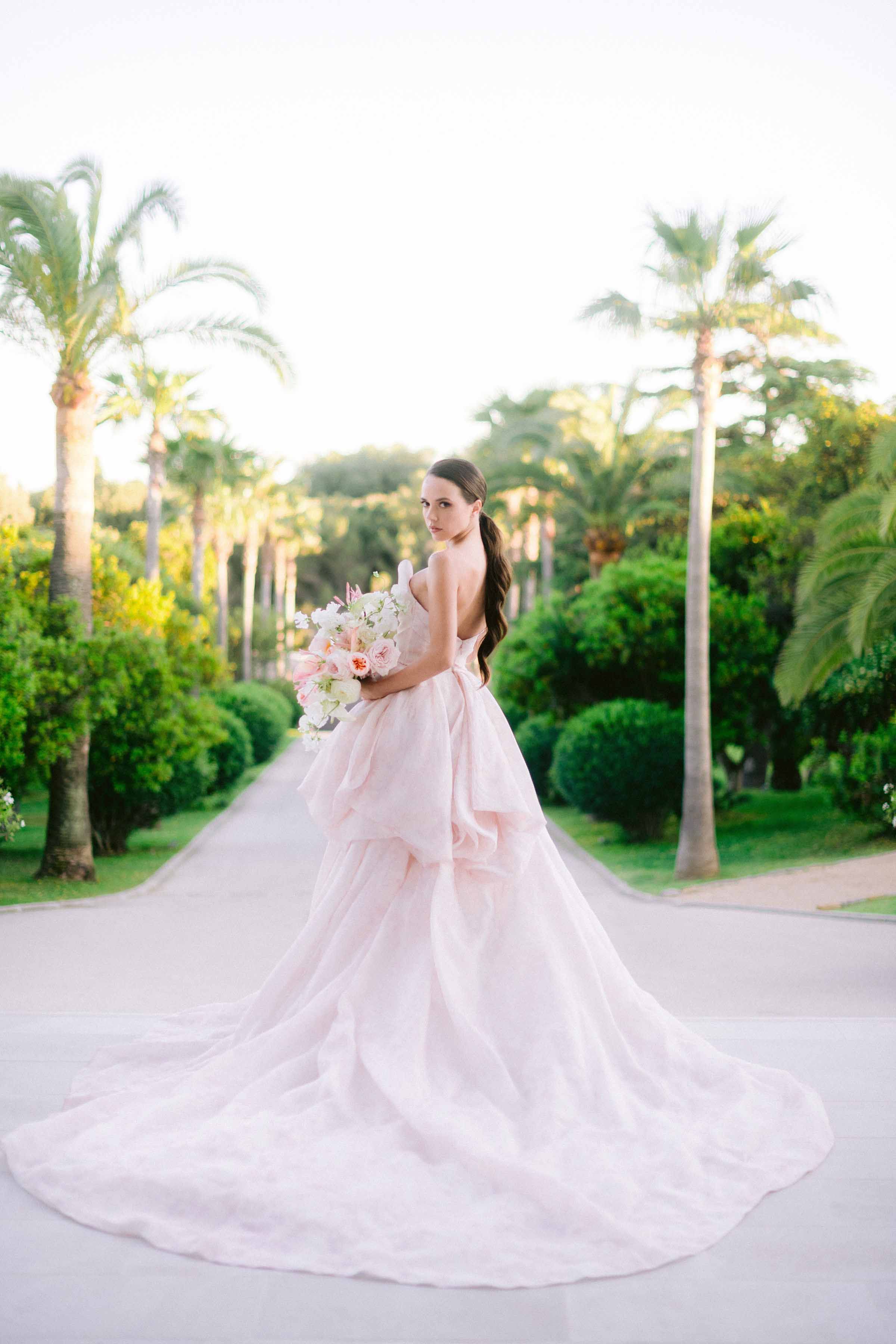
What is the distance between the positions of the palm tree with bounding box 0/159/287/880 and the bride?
1016cm

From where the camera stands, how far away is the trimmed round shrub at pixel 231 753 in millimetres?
24844

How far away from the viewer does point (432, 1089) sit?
3.50 metres

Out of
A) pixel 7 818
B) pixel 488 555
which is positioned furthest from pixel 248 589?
pixel 488 555

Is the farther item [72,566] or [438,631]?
[72,566]

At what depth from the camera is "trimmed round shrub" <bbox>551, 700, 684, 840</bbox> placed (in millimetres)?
17891

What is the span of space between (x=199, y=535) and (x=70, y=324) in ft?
59.9

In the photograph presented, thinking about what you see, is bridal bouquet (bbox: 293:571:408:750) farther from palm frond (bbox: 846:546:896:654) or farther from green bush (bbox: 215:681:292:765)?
green bush (bbox: 215:681:292:765)

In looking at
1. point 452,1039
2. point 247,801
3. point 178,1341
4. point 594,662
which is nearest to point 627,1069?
point 452,1039

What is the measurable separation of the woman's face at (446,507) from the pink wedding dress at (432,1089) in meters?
0.28

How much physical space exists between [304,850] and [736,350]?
9.54 meters

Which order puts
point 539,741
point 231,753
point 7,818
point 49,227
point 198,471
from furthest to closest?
point 198,471 → point 231,753 → point 539,741 → point 49,227 → point 7,818

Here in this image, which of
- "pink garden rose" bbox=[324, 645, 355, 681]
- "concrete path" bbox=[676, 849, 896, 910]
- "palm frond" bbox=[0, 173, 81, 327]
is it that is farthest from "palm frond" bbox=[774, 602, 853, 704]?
"pink garden rose" bbox=[324, 645, 355, 681]

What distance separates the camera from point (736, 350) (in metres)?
15.5

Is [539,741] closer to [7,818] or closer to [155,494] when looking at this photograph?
[155,494]
